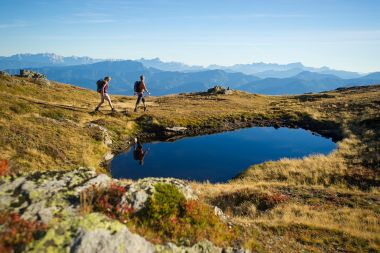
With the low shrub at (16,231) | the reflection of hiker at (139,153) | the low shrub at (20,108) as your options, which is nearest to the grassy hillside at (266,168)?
the low shrub at (20,108)

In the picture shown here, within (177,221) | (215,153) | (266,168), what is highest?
(177,221)

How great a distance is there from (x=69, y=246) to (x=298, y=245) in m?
9.22

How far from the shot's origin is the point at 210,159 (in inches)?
1422

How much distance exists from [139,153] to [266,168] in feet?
44.6

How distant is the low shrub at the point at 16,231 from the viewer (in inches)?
310

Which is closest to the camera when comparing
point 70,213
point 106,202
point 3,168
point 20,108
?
→ point 70,213

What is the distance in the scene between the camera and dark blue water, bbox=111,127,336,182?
101 feet

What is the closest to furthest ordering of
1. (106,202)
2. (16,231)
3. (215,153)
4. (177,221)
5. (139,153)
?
1. (16,231)
2. (106,202)
3. (177,221)
4. (139,153)
5. (215,153)

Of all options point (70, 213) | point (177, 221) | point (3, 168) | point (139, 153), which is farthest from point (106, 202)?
point (139, 153)

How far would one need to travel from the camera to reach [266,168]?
104ft

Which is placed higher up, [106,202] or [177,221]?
[106,202]

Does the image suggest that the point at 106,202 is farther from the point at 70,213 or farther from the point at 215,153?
the point at 215,153

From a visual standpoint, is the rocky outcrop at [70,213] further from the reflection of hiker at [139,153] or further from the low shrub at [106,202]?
the reflection of hiker at [139,153]

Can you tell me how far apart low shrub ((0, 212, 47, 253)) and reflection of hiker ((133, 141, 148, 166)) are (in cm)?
2306
